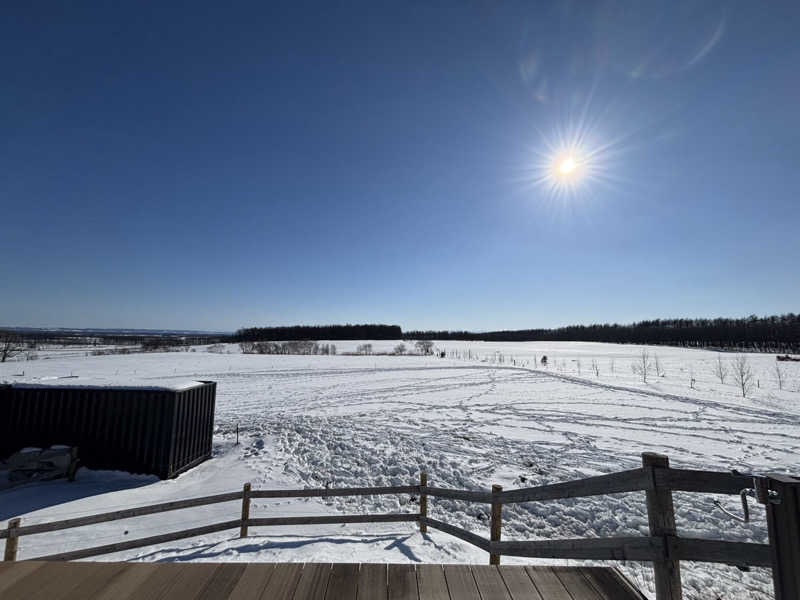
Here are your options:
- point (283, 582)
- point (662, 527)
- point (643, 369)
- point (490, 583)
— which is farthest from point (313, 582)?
point (643, 369)

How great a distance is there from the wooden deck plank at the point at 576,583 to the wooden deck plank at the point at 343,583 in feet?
5.40

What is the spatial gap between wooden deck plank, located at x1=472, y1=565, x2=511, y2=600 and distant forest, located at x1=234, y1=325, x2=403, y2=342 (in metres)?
103

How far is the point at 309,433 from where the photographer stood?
11.0 meters

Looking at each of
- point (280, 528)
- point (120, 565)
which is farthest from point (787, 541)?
point (280, 528)

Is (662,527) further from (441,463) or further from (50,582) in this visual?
(441,463)

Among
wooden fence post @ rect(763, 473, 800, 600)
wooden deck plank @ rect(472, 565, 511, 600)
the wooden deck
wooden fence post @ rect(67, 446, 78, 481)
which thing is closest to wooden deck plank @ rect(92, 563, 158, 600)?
the wooden deck

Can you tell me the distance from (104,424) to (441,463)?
8.73 m

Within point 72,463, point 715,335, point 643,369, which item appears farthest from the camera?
point 715,335

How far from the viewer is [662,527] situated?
7.27ft

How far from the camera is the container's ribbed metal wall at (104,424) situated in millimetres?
8250

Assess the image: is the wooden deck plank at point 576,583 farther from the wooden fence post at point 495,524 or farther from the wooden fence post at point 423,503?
the wooden fence post at point 423,503

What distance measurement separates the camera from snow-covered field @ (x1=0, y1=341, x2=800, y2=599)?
4.94 meters

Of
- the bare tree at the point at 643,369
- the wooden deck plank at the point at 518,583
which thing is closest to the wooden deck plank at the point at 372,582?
the wooden deck plank at the point at 518,583

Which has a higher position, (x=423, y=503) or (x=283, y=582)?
(x=283, y=582)
